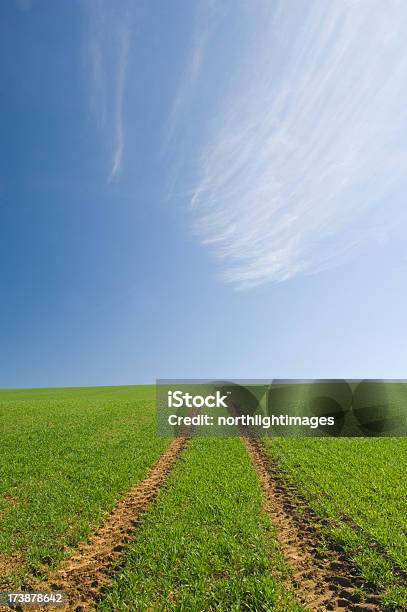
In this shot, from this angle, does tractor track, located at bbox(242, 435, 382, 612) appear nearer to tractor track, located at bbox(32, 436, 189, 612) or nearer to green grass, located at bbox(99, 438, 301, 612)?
green grass, located at bbox(99, 438, 301, 612)

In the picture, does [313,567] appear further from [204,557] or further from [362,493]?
[362,493]

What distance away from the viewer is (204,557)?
1015 centimetres

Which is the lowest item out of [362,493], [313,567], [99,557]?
[99,557]

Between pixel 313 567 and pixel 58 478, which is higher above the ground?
pixel 313 567

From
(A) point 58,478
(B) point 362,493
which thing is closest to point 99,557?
(A) point 58,478

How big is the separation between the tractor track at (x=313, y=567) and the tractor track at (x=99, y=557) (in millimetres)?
4955

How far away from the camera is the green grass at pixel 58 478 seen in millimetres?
11680

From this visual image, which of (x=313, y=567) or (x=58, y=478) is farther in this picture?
(x=58, y=478)

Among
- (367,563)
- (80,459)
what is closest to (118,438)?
(80,459)

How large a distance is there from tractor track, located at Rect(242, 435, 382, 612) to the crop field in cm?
3

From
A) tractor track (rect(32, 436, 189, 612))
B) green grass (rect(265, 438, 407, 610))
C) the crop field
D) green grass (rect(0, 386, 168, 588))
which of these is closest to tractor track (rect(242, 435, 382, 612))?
the crop field

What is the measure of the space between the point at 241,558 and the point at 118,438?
1976 cm

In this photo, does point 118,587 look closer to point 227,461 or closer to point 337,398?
point 227,461

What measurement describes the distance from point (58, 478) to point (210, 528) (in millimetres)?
10207
